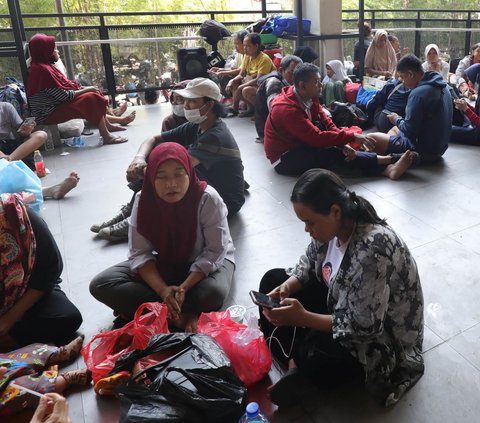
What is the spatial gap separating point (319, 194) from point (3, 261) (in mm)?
1364

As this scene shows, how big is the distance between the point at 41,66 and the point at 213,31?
10.4 ft

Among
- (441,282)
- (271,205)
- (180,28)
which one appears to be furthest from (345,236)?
(180,28)

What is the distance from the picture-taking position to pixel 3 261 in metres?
1.96

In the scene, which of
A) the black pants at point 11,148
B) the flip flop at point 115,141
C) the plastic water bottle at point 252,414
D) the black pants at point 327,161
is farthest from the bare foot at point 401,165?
the black pants at point 11,148

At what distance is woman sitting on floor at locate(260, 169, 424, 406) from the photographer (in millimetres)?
1493

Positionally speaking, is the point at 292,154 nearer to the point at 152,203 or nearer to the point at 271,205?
the point at 271,205

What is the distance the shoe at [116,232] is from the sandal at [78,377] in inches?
49.9

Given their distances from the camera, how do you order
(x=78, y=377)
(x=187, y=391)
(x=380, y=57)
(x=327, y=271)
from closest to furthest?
1. (x=187, y=391)
2. (x=327, y=271)
3. (x=78, y=377)
4. (x=380, y=57)

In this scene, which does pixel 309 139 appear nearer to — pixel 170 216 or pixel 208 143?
pixel 208 143

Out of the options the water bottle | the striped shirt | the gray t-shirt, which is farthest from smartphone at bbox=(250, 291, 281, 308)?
the striped shirt

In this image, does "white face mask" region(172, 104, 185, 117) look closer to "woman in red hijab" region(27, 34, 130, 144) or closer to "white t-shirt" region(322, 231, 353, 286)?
"white t-shirt" region(322, 231, 353, 286)

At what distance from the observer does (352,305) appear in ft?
4.97

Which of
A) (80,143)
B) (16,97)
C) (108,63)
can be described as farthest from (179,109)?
(108,63)

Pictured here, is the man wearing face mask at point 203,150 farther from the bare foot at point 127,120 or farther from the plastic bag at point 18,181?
the bare foot at point 127,120
